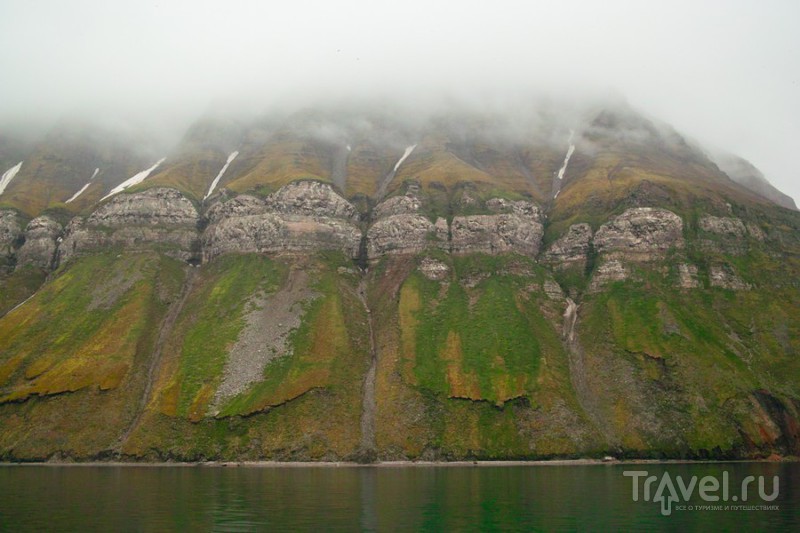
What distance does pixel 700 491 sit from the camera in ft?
233

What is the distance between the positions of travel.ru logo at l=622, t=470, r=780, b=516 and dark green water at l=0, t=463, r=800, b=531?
1.10m

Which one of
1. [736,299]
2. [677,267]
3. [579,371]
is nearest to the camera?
[579,371]

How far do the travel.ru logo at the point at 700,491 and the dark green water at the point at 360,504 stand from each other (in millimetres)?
1104

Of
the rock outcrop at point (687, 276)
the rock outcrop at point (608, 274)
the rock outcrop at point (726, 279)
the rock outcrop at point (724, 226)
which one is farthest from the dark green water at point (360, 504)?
the rock outcrop at point (724, 226)

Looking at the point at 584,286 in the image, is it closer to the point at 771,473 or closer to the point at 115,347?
the point at 771,473

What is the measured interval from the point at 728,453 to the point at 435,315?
84.7 m

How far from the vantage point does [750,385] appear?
140 m

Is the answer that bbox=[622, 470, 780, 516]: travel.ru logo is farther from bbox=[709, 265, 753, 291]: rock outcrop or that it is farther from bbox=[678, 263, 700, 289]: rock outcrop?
bbox=[709, 265, 753, 291]: rock outcrop

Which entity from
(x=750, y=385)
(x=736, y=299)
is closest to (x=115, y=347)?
(x=750, y=385)

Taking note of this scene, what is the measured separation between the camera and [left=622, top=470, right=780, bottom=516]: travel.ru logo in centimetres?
5752

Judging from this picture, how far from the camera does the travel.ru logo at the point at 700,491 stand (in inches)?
2265

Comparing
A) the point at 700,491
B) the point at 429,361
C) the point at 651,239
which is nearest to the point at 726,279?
the point at 651,239

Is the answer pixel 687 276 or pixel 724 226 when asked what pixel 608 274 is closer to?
pixel 687 276

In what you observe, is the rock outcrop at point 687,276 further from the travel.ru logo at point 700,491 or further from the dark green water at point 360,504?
the travel.ru logo at point 700,491
